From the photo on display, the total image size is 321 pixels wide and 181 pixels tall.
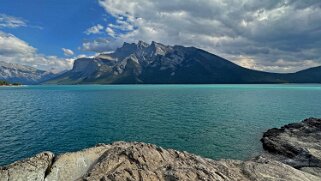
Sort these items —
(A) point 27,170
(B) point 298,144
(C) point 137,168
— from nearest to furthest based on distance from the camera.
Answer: (C) point 137,168
(A) point 27,170
(B) point 298,144

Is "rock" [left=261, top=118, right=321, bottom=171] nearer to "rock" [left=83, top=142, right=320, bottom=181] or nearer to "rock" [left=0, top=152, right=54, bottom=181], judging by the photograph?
"rock" [left=83, top=142, right=320, bottom=181]

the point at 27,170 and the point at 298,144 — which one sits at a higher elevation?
the point at 27,170

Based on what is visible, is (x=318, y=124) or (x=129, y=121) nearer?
(x=318, y=124)

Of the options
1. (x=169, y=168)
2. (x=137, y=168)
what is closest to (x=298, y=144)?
(x=169, y=168)

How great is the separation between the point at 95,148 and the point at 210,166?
37.2ft

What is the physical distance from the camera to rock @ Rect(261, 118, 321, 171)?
1273 inches

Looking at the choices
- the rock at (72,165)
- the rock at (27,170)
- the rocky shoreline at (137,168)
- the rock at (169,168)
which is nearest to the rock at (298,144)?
the rocky shoreline at (137,168)

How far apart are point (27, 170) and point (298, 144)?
4187cm

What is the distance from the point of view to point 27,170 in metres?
21.0

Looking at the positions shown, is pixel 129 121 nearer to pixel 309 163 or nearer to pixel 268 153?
pixel 268 153

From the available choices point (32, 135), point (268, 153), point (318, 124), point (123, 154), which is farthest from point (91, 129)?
point (318, 124)

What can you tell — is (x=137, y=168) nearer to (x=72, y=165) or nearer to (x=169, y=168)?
(x=169, y=168)

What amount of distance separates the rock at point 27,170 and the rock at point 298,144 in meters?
27.9

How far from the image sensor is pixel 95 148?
2534 cm
